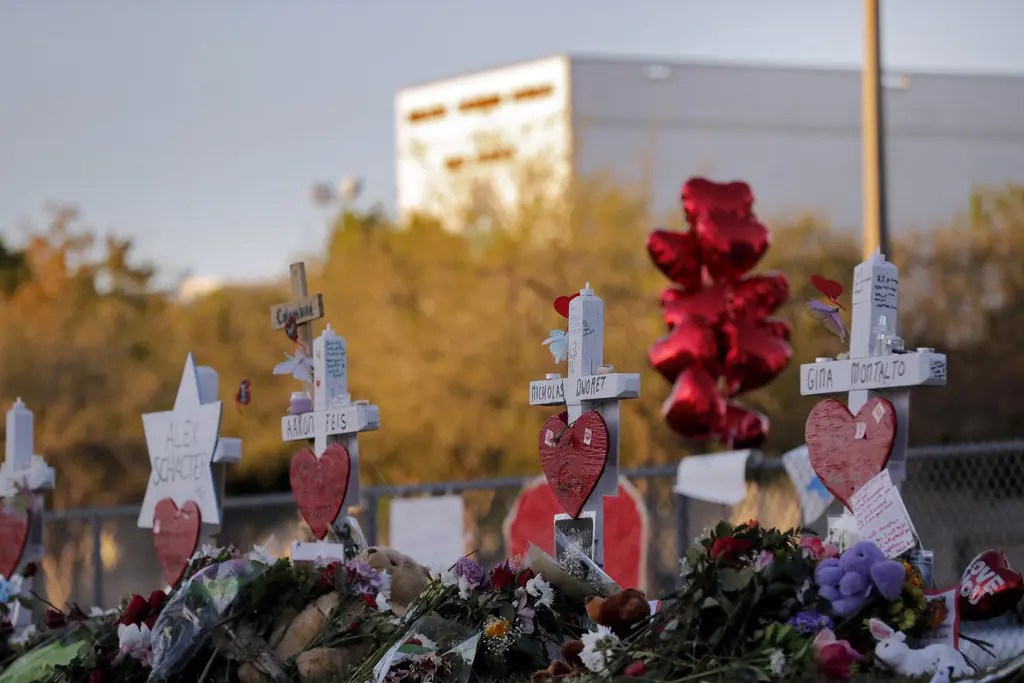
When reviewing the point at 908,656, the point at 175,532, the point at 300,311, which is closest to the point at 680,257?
the point at 300,311

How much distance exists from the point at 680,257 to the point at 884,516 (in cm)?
527

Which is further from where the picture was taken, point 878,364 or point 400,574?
point 400,574

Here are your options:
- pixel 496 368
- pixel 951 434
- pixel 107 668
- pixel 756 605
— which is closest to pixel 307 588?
pixel 107 668

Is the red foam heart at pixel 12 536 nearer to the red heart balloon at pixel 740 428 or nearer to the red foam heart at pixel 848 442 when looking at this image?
the red heart balloon at pixel 740 428

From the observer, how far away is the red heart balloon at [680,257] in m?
10.1

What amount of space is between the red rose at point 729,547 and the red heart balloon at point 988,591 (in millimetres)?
779

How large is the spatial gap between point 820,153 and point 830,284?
23214 mm

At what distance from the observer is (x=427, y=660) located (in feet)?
16.4

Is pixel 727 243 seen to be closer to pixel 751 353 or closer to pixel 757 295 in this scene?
pixel 757 295

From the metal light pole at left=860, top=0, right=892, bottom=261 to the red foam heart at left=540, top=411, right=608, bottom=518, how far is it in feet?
15.6

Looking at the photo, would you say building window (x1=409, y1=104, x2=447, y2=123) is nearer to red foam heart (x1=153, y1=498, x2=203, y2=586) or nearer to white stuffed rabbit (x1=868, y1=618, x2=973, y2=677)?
red foam heart (x1=153, y1=498, x2=203, y2=586)

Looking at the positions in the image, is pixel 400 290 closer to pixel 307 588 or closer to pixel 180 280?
pixel 180 280

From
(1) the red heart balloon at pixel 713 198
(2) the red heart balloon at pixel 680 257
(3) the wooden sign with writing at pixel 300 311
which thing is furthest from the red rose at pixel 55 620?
(1) the red heart balloon at pixel 713 198

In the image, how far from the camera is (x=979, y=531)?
9438 millimetres
